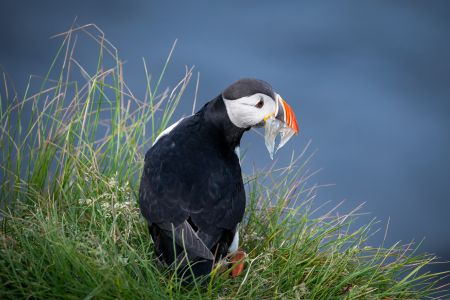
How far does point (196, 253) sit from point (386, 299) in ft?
4.40

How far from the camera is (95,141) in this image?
4934 mm

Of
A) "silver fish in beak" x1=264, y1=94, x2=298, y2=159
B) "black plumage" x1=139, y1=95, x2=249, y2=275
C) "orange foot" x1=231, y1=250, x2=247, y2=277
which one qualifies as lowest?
"orange foot" x1=231, y1=250, x2=247, y2=277

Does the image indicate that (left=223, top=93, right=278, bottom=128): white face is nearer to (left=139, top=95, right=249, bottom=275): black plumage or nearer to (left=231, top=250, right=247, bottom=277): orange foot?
(left=139, top=95, right=249, bottom=275): black plumage

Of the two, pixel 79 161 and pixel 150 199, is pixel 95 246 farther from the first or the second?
pixel 79 161

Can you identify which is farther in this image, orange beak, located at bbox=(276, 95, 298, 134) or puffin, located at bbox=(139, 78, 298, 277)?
orange beak, located at bbox=(276, 95, 298, 134)

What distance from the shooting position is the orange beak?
398cm

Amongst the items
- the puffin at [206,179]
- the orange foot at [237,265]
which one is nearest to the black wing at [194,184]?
the puffin at [206,179]

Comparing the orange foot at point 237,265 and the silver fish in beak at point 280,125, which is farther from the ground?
the silver fish in beak at point 280,125

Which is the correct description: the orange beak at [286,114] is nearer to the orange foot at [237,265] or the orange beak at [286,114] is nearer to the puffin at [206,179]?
the puffin at [206,179]

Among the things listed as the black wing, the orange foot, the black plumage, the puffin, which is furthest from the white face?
the orange foot

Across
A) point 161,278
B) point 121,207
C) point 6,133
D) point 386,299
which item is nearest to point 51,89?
point 6,133

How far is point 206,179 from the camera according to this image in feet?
13.2

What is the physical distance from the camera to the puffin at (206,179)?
153 inches

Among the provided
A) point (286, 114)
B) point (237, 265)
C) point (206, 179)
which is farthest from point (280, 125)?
point (237, 265)
